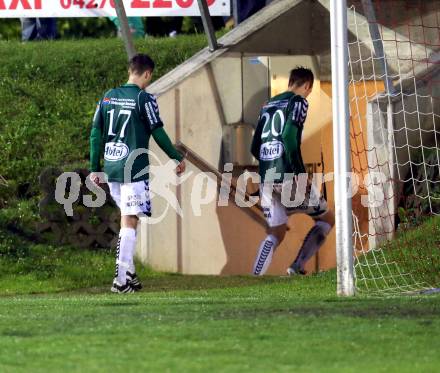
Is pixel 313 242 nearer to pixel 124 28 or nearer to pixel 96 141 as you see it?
pixel 96 141

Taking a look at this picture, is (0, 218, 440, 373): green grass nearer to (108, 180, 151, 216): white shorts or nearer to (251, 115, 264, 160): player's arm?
(108, 180, 151, 216): white shorts

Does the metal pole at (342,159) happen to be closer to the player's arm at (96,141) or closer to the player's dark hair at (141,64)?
the player's dark hair at (141,64)

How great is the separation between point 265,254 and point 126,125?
97.2 inches

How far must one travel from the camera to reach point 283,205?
14102mm

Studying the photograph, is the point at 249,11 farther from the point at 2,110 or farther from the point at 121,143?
the point at 121,143

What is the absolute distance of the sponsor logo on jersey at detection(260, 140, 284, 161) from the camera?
45.6 feet

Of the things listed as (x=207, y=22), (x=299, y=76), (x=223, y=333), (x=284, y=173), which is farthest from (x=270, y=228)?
(x=223, y=333)

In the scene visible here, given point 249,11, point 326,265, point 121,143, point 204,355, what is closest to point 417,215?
point 326,265

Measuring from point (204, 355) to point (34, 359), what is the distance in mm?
914

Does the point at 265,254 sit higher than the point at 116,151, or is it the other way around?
the point at 116,151

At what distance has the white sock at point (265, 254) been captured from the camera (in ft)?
46.0

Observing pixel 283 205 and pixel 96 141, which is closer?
pixel 96 141

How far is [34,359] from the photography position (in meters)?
7.20

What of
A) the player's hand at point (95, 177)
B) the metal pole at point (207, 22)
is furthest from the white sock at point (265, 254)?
the metal pole at point (207, 22)
